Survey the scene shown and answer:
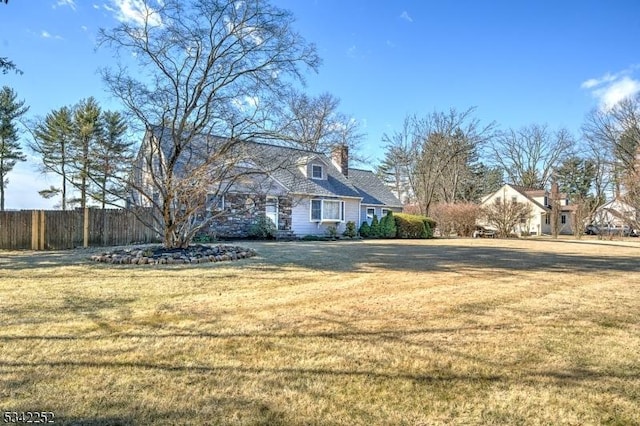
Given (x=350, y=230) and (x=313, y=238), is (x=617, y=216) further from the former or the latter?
(x=313, y=238)

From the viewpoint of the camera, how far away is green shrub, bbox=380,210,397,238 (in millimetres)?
21484

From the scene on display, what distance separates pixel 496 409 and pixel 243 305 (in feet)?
10.1

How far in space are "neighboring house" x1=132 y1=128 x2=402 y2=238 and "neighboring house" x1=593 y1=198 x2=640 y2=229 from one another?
42.3 feet

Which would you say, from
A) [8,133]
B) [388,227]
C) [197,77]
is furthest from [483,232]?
[8,133]

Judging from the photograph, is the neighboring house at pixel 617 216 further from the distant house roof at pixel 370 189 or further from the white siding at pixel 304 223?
the white siding at pixel 304 223

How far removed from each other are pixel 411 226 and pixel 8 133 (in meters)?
23.6

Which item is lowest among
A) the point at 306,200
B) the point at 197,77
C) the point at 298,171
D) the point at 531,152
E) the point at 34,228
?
the point at 34,228

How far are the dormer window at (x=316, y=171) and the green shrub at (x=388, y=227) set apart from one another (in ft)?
14.0

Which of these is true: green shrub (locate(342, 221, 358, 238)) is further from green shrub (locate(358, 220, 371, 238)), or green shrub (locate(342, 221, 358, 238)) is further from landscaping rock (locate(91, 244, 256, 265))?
landscaping rock (locate(91, 244, 256, 265))

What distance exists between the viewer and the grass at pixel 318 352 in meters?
2.31

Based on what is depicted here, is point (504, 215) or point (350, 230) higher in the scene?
point (504, 215)

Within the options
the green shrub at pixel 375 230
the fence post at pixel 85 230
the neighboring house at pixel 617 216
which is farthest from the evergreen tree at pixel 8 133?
the neighboring house at pixel 617 216

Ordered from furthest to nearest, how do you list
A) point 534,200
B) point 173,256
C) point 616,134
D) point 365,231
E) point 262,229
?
1. point 534,200
2. point 616,134
3. point 365,231
4. point 262,229
5. point 173,256

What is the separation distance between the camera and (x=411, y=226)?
2219cm
